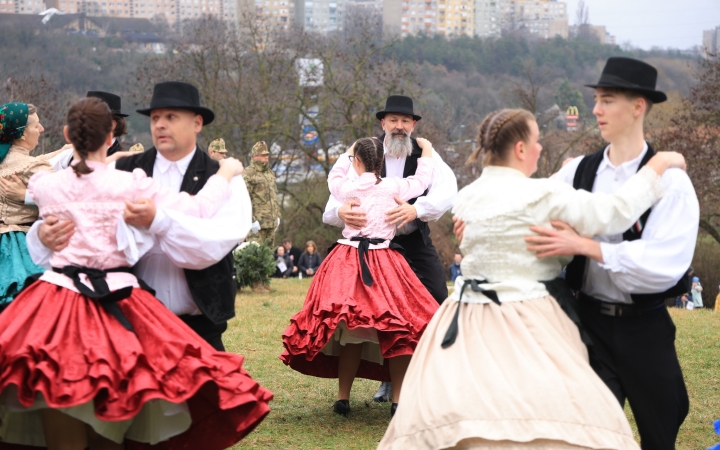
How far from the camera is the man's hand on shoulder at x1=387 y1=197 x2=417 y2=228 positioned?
6207 mm

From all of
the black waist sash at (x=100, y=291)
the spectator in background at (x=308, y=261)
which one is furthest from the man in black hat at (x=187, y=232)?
the spectator in background at (x=308, y=261)

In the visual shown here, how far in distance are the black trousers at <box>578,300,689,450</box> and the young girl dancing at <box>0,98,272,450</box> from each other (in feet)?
4.97

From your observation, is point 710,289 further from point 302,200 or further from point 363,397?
point 363,397

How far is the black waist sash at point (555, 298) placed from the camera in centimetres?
379

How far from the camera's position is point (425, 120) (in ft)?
112

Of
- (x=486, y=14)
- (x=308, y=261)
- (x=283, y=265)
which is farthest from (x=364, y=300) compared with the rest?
(x=486, y=14)

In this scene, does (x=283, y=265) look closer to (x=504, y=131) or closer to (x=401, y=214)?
(x=401, y=214)

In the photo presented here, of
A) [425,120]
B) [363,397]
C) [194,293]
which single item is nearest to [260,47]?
[425,120]

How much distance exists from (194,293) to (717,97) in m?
23.2

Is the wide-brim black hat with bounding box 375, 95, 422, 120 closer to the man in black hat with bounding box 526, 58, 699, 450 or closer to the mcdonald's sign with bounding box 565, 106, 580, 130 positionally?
the man in black hat with bounding box 526, 58, 699, 450

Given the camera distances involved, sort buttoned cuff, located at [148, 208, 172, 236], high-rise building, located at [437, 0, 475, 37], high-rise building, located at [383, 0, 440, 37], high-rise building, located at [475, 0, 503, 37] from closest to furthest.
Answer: buttoned cuff, located at [148, 208, 172, 236] → high-rise building, located at [383, 0, 440, 37] → high-rise building, located at [475, 0, 503, 37] → high-rise building, located at [437, 0, 475, 37]

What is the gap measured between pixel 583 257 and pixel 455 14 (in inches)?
5700

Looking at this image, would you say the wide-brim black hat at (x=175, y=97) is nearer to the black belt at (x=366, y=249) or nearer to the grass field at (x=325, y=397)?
the black belt at (x=366, y=249)

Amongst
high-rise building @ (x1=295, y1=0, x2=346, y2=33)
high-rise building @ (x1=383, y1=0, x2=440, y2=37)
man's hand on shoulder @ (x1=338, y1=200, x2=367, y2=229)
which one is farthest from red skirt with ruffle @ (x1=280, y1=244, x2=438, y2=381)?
high-rise building @ (x1=383, y1=0, x2=440, y2=37)
